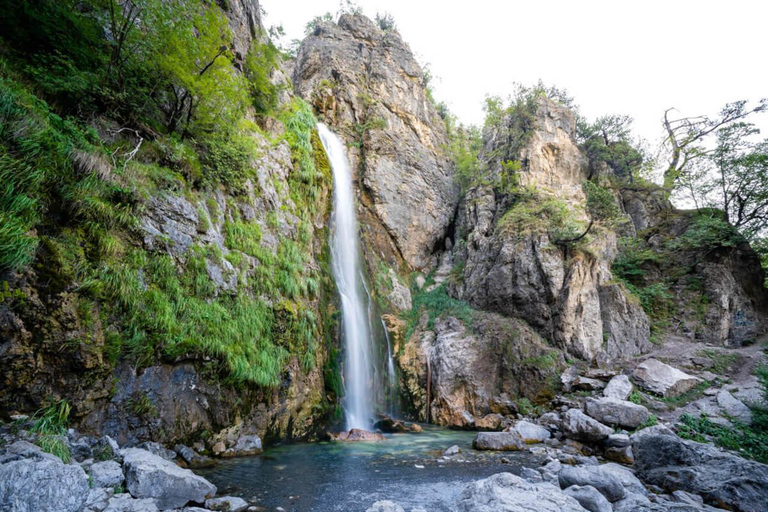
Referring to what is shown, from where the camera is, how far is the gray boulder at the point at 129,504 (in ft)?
11.1

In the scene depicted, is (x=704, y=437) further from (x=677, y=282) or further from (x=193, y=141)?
(x=193, y=141)

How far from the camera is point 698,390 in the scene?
10109 millimetres

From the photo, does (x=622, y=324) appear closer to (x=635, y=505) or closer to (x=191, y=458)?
(x=635, y=505)

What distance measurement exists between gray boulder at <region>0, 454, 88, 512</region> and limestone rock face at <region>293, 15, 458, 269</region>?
44.7ft

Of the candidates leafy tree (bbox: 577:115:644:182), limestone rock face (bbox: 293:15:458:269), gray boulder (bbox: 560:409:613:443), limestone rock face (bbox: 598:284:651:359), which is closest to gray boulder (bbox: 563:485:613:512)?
gray boulder (bbox: 560:409:613:443)

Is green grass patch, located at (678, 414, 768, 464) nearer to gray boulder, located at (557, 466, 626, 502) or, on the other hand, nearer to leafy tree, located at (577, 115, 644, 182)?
gray boulder, located at (557, 466, 626, 502)

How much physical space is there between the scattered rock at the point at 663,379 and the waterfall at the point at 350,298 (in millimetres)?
9467

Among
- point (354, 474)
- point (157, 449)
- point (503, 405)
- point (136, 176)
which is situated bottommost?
point (503, 405)

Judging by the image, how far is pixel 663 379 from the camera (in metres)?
10.5

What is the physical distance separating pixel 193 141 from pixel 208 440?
7617 millimetres

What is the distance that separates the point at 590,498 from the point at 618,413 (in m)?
5.73

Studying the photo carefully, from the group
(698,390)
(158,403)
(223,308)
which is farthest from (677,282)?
(158,403)

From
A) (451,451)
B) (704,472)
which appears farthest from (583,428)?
(451,451)

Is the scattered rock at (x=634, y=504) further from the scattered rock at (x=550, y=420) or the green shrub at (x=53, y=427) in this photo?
the green shrub at (x=53, y=427)
